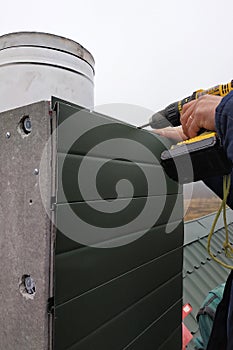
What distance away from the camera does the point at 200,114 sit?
773mm

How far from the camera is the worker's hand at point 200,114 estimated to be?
0.76 m

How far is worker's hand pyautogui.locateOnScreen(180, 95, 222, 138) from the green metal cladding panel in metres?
0.13

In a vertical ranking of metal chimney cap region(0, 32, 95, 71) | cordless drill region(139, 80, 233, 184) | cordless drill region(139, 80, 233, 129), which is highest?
metal chimney cap region(0, 32, 95, 71)

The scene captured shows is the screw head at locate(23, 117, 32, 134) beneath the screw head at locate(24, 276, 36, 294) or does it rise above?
above

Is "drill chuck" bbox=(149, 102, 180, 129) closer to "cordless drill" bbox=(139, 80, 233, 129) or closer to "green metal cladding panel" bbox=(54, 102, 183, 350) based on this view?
"cordless drill" bbox=(139, 80, 233, 129)

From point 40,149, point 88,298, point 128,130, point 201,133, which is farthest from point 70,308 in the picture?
point 201,133

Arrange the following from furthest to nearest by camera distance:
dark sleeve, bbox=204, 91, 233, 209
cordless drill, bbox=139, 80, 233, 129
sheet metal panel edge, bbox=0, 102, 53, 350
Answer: cordless drill, bbox=139, 80, 233, 129, dark sleeve, bbox=204, 91, 233, 209, sheet metal panel edge, bbox=0, 102, 53, 350

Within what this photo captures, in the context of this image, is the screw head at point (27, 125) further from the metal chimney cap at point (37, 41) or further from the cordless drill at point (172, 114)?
the cordless drill at point (172, 114)

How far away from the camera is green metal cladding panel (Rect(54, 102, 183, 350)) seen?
0.58 meters

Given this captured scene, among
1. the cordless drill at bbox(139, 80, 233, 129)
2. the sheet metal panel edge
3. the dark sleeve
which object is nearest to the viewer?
the sheet metal panel edge

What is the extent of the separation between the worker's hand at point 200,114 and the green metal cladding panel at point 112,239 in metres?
0.13

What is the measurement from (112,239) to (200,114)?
1.34 ft

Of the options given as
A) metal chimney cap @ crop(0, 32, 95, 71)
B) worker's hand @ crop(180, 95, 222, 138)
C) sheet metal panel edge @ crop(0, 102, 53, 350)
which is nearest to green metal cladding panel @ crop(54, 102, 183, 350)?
sheet metal panel edge @ crop(0, 102, 53, 350)

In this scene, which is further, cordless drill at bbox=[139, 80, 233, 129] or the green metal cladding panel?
cordless drill at bbox=[139, 80, 233, 129]
